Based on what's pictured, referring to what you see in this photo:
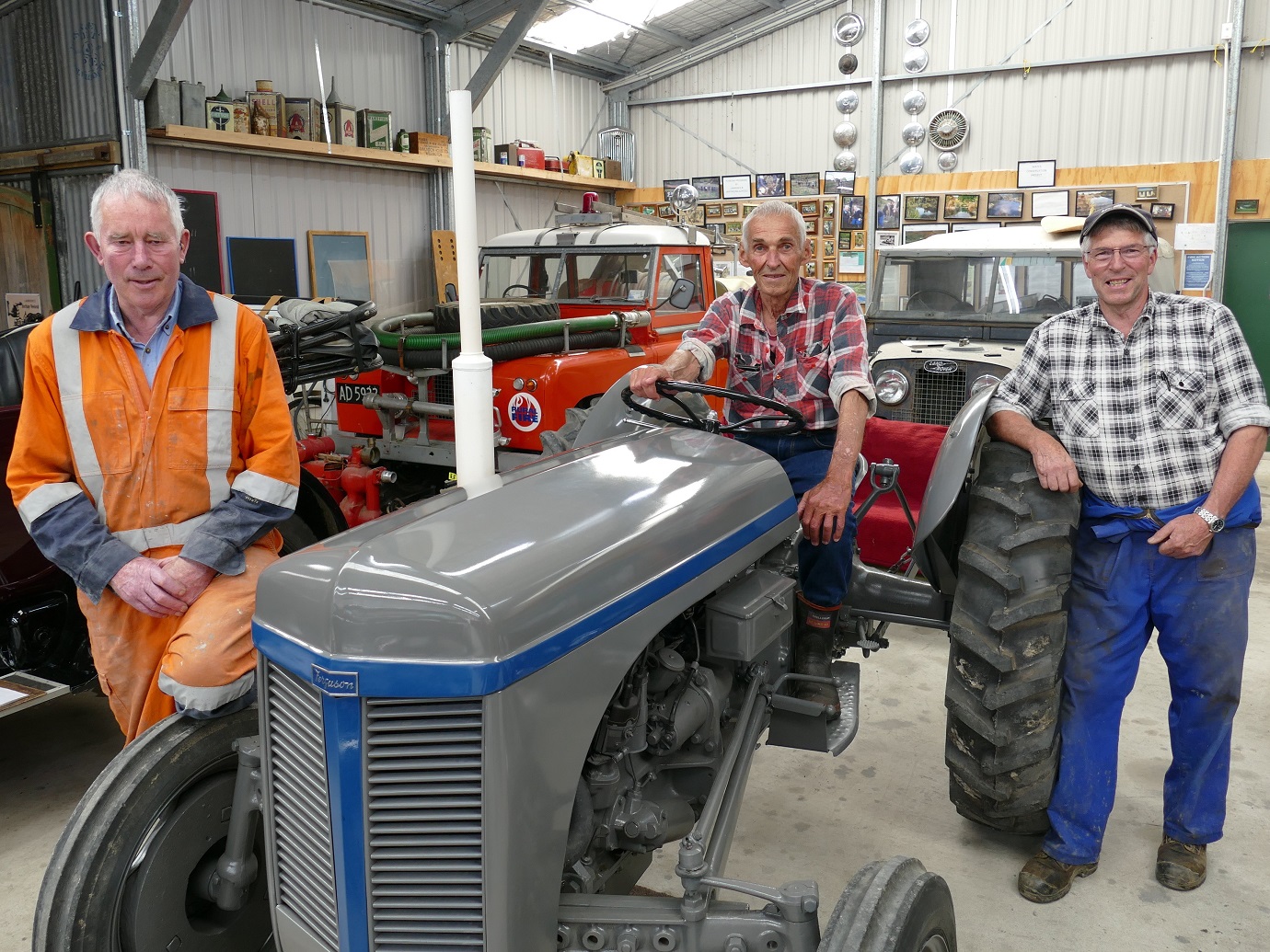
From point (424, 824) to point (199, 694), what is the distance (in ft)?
2.39

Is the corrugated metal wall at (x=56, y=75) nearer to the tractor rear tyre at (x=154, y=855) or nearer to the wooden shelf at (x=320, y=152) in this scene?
the wooden shelf at (x=320, y=152)

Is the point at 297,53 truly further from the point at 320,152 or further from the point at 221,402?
the point at 221,402

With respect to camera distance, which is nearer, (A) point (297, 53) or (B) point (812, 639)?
(B) point (812, 639)

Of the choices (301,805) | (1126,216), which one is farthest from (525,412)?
(301,805)

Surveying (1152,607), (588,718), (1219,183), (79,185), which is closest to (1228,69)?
(1219,183)

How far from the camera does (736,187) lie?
11.5 metres

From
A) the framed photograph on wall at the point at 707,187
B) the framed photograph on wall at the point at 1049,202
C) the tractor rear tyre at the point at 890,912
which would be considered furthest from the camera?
the framed photograph on wall at the point at 707,187

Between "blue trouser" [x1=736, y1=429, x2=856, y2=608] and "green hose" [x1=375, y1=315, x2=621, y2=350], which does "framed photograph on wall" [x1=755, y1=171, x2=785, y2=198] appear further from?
"blue trouser" [x1=736, y1=429, x2=856, y2=608]

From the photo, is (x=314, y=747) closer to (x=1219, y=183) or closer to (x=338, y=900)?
(x=338, y=900)

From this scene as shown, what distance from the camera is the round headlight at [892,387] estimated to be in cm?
459

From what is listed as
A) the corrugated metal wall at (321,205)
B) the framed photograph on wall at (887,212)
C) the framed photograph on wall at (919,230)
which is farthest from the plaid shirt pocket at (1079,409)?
the framed photograph on wall at (887,212)

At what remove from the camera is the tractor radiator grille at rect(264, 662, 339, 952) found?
1.53 metres

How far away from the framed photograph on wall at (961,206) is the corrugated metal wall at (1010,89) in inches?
12.3

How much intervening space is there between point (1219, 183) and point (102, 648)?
32.3 ft
